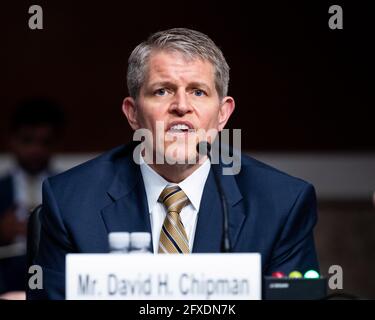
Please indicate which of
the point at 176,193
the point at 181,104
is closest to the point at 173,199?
the point at 176,193

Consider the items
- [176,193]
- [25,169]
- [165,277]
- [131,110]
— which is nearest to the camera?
[165,277]

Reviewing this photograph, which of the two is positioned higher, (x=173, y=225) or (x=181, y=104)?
(x=181, y=104)

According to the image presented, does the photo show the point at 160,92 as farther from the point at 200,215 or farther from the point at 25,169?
the point at 25,169

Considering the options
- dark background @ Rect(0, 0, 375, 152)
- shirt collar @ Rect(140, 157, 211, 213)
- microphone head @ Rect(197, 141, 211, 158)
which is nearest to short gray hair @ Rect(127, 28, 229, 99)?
shirt collar @ Rect(140, 157, 211, 213)

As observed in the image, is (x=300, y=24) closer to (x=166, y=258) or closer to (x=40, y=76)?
(x=40, y=76)

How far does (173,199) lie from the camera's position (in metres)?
2.91

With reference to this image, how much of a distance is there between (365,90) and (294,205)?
2.62m

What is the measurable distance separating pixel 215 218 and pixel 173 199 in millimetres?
132

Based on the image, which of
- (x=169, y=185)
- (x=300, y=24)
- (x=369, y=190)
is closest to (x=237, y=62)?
(x=300, y=24)

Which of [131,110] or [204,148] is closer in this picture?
[204,148]

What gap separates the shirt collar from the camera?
295 centimetres

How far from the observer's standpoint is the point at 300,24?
17.4 feet

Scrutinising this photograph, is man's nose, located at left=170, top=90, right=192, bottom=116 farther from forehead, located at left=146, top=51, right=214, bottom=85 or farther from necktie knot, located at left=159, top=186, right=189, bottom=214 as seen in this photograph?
necktie knot, located at left=159, top=186, right=189, bottom=214

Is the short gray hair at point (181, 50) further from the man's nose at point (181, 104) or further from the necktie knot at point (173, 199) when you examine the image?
the necktie knot at point (173, 199)
